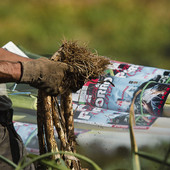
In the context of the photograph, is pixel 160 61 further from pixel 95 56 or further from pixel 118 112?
pixel 95 56

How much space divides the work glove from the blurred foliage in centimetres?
312

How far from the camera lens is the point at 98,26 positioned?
5.46 meters

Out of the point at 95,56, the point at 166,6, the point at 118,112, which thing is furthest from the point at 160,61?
the point at 95,56

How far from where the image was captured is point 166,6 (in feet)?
19.0

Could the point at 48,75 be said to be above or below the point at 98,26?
below

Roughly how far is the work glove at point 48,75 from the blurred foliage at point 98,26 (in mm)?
3117

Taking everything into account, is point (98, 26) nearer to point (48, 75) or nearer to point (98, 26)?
point (98, 26)

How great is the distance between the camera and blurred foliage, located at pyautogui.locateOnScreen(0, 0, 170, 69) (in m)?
4.91

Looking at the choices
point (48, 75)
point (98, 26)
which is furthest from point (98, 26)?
point (48, 75)

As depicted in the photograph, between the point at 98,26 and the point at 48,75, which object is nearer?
the point at 48,75

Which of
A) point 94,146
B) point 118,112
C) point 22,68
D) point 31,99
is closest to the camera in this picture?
point 22,68

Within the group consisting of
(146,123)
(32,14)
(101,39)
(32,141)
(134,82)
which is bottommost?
(32,141)

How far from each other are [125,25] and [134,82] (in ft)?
8.51

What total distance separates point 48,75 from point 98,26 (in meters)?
4.10
